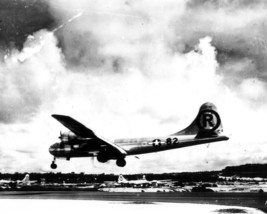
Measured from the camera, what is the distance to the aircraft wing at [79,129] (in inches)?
1326

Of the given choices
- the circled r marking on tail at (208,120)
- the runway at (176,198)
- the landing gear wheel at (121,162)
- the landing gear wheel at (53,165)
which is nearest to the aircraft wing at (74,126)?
the landing gear wheel at (53,165)

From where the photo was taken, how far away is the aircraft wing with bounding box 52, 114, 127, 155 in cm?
3369

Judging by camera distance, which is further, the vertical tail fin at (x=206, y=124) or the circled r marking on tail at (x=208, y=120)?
the circled r marking on tail at (x=208, y=120)

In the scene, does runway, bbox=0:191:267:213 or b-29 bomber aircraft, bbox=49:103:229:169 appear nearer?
b-29 bomber aircraft, bbox=49:103:229:169

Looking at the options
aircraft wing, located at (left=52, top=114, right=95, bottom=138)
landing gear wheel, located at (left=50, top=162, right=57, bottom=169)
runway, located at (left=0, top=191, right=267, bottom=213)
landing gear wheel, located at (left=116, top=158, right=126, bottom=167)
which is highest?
aircraft wing, located at (left=52, top=114, right=95, bottom=138)

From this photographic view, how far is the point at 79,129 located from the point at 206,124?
12886mm

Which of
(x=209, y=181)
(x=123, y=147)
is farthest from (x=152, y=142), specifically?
(x=209, y=181)

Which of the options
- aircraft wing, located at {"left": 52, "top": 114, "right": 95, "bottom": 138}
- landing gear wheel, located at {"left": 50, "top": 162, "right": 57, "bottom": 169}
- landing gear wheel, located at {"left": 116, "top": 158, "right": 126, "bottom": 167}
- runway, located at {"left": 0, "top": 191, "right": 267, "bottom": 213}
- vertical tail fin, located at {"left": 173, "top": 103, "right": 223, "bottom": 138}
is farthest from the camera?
runway, located at {"left": 0, "top": 191, "right": 267, "bottom": 213}

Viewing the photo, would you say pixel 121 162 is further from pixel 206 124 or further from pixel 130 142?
pixel 206 124

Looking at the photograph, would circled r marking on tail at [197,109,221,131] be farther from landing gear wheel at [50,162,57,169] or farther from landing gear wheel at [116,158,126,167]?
landing gear wheel at [50,162,57,169]

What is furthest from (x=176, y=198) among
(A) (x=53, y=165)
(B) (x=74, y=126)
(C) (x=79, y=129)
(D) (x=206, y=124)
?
(A) (x=53, y=165)

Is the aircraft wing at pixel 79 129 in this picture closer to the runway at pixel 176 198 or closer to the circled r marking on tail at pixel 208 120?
the runway at pixel 176 198

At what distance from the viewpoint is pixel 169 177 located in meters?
142

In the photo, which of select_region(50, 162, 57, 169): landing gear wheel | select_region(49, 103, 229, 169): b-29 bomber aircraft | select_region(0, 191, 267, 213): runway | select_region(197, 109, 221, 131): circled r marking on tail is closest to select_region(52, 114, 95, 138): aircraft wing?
select_region(49, 103, 229, 169): b-29 bomber aircraft
